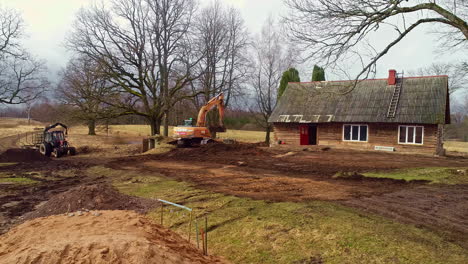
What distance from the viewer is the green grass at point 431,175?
11.4 meters

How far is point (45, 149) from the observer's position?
24.1 meters

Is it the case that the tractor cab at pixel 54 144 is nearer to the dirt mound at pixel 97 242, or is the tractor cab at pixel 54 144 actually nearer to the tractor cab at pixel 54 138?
the tractor cab at pixel 54 138

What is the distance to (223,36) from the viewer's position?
33.9 meters

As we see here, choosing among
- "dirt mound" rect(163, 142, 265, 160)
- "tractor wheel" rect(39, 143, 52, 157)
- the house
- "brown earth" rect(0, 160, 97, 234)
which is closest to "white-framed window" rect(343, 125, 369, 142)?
the house

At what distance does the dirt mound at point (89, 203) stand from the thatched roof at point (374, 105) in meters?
14.4

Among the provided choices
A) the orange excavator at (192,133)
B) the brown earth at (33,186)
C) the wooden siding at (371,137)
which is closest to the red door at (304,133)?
the wooden siding at (371,137)

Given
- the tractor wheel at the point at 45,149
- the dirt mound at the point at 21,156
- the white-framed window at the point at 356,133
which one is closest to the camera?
the dirt mound at the point at 21,156

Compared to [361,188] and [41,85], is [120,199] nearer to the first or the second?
[361,188]

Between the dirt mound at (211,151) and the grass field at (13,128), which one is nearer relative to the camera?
the dirt mound at (211,151)

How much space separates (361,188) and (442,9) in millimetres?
5909

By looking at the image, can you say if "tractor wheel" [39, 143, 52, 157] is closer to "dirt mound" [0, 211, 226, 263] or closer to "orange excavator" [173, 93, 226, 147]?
"orange excavator" [173, 93, 226, 147]

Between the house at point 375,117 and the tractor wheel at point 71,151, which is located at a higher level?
the house at point 375,117

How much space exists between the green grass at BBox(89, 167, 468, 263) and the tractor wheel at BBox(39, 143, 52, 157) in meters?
19.9

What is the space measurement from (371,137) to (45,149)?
81.3 feet
